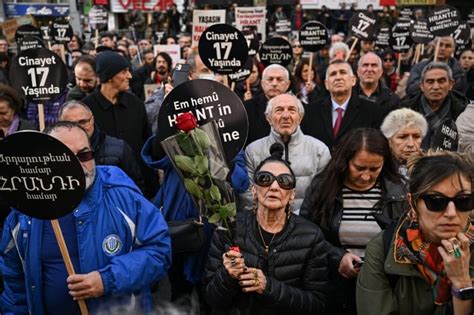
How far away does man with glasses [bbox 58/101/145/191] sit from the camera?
4.12 meters

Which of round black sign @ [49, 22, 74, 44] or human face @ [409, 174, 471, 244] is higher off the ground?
human face @ [409, 174, 471, 244]

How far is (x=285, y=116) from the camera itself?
4441mm

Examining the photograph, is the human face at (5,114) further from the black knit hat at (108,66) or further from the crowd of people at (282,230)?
the black knit hat at (108,66)

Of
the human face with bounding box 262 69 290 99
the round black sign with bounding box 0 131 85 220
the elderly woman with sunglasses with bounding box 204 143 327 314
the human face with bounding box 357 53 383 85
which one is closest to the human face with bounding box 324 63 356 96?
the human face with bounding box 262 69 290 99

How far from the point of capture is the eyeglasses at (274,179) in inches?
125

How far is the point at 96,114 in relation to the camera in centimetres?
546

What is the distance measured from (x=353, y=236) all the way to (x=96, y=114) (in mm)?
2991

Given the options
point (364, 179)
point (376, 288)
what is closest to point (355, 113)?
point (364, 179)

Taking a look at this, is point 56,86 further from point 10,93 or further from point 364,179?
point 364,179

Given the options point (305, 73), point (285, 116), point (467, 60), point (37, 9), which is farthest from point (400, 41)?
point (37, 9)

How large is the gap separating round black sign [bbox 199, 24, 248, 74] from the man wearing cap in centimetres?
81

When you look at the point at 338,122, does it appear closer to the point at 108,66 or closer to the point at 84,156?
the point at 108,66

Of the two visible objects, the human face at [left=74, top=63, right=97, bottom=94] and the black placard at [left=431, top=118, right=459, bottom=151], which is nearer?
the black placard at [left=431, top=118, right=459, bottom=151]

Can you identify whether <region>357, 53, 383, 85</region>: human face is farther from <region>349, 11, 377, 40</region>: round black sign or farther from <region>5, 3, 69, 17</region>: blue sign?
<region>5, 3, 69, 17</region>: blue sign
